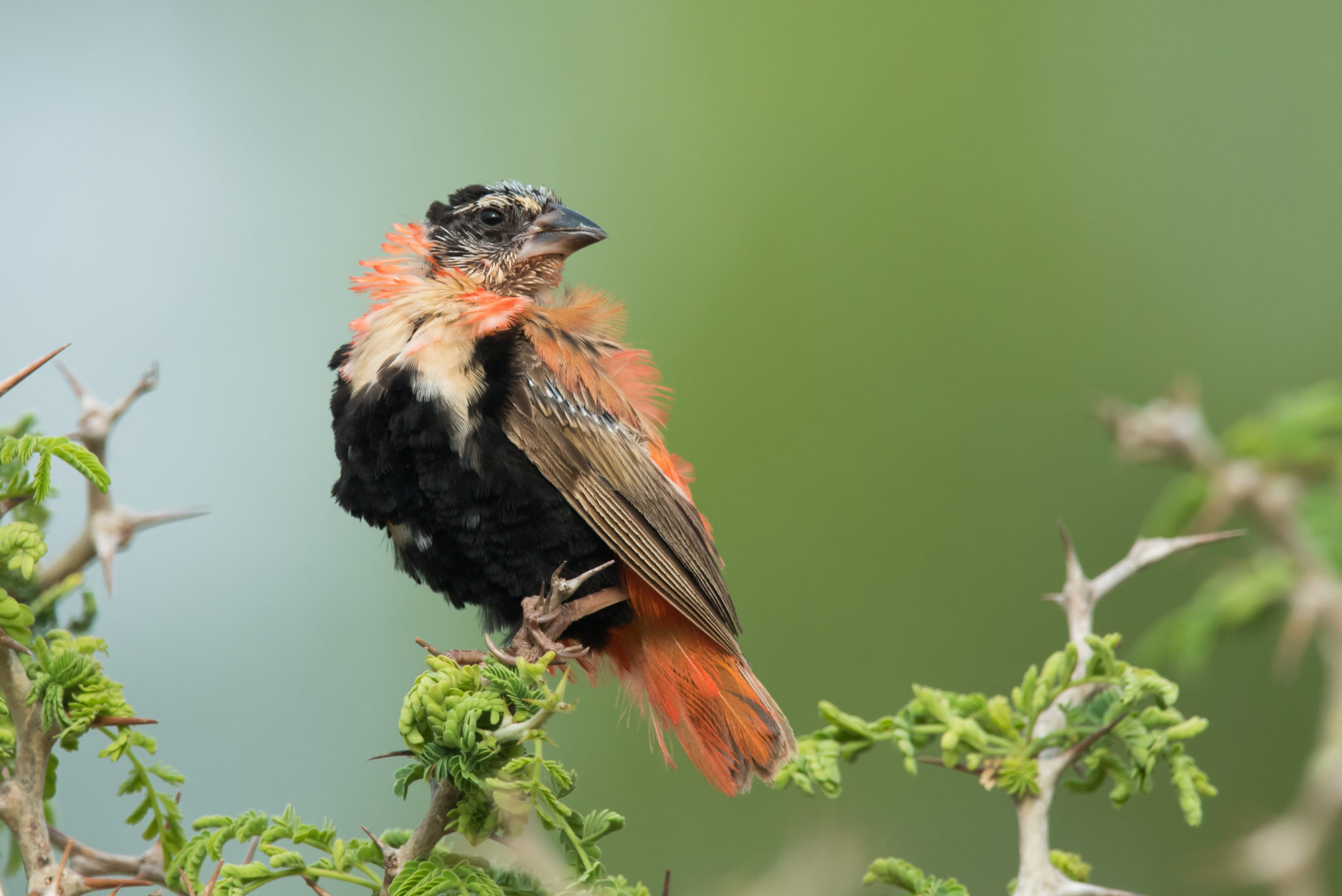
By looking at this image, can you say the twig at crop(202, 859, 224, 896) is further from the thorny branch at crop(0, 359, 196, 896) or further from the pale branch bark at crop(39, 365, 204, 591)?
the pale branch bark at crop(39, 365, 204, 591)

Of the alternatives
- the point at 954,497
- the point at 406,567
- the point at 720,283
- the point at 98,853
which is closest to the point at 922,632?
the point at 954,497

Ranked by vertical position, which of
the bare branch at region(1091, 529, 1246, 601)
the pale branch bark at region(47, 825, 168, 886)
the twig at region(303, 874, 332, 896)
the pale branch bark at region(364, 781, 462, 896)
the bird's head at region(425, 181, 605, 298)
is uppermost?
the bird's head at region(425, 181, 605, 298)

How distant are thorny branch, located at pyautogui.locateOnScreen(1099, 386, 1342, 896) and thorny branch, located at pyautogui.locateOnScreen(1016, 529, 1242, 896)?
613 mm

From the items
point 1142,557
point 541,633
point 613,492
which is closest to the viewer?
point 1142,557

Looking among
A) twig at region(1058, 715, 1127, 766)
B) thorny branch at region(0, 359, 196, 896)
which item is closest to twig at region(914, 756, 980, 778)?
twig at region(1058, 715, 1127, 766)

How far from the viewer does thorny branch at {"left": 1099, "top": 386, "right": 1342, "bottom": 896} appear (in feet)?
8.98

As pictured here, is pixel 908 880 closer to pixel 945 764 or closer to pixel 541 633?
pixel 945 764

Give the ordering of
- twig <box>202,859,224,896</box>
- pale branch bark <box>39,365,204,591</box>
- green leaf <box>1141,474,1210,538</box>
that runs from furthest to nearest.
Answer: green leaf <box>1141,474,1210,538</box> < pale branch bark <box>39,365,204,591</box> < twig <box>202,859,224,896</box>

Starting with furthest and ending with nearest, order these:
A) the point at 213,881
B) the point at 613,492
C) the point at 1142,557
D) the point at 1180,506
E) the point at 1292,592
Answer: the point at 1180,506
the point at 613,492
the point at 1292,592
the point at 1142,557
the point at 213,881

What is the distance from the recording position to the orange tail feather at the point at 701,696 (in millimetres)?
3072

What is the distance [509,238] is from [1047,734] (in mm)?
2386

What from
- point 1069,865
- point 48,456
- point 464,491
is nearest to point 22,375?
point 48,456

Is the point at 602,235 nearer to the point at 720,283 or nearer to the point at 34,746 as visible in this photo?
the point at 34,746

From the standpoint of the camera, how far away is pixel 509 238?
3.81m
